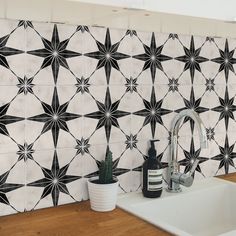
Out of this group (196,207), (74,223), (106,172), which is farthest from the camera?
(196,207)

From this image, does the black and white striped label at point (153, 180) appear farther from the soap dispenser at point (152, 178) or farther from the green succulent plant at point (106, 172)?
the green succulent plant at point (106, 172)

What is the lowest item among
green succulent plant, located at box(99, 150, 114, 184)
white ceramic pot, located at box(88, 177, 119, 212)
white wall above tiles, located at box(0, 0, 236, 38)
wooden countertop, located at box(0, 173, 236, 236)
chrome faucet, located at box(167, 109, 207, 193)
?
wooden countertop, located at box(0, 173, 236, 236)

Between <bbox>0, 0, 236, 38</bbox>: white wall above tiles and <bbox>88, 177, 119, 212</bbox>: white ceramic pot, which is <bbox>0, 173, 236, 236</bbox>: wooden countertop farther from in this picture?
<bbox>0, 0, 236, 38</bbox>: white wall above tiles

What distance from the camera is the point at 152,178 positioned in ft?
4.27

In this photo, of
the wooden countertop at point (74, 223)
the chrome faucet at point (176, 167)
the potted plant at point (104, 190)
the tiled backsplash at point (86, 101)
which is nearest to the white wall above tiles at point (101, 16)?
the tiled backsplash at point (86, 101)

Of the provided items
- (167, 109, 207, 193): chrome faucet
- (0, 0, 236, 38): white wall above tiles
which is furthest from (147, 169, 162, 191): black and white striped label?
(0, 0, 236, 38): white wall above tiles

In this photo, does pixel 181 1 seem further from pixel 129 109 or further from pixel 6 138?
pixel 6 138

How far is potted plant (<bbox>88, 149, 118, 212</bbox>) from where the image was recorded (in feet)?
3.92

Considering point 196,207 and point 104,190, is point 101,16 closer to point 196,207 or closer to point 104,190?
point 104,190

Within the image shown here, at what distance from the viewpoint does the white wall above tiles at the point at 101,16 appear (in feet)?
3.17

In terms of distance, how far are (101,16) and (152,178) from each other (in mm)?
607

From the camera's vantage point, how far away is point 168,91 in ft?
4.86

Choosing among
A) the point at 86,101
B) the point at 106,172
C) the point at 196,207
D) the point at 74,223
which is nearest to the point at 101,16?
the point at 86,101

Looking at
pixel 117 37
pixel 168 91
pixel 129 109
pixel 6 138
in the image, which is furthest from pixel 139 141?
pixel 6 138
